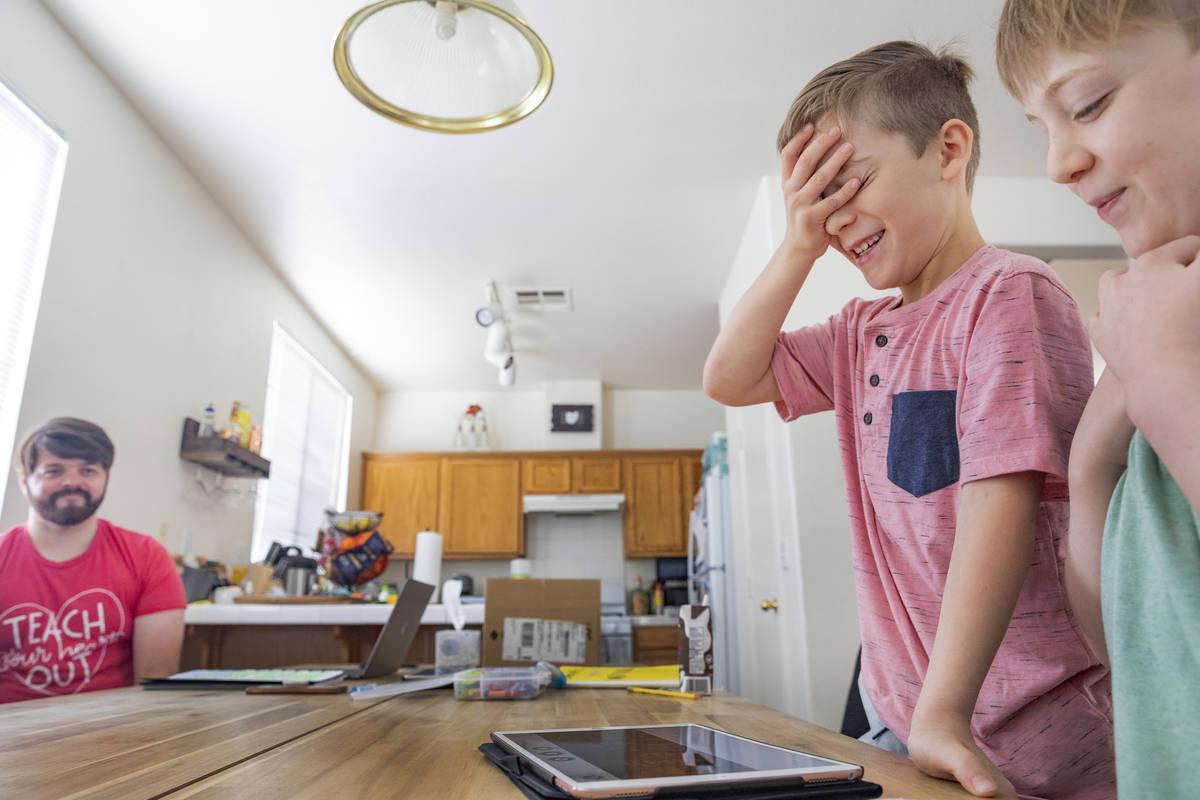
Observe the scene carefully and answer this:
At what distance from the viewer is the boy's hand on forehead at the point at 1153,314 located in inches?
13.9

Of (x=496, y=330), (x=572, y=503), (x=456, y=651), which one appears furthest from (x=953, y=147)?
(x=572, y=503)

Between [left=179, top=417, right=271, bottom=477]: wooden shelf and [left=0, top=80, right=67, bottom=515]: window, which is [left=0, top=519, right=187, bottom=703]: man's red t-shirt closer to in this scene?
[left=0, top=80, right=67, bottom=515]: window

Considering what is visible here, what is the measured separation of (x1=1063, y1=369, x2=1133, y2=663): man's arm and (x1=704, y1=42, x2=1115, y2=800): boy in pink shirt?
0.06 metres

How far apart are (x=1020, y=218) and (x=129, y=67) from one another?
3493 mm

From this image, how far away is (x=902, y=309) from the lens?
0.76 m

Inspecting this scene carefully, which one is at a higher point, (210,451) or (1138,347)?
(210,451)

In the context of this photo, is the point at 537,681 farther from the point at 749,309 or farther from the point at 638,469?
the point at 638,469

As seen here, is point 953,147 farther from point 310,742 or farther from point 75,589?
point 75,589

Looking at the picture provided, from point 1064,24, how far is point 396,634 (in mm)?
1446

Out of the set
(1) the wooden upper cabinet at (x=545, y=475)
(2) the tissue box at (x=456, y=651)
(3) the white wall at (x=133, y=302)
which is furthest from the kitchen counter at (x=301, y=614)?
(1) the wooden upper cabinet at (x=545, y=475)

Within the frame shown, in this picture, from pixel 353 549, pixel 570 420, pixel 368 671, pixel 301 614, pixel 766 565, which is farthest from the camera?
pixel 570 420

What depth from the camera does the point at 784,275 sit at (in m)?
0.81

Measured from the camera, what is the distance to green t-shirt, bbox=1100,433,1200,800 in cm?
35

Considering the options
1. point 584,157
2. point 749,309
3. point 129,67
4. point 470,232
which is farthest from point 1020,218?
point 129,67
